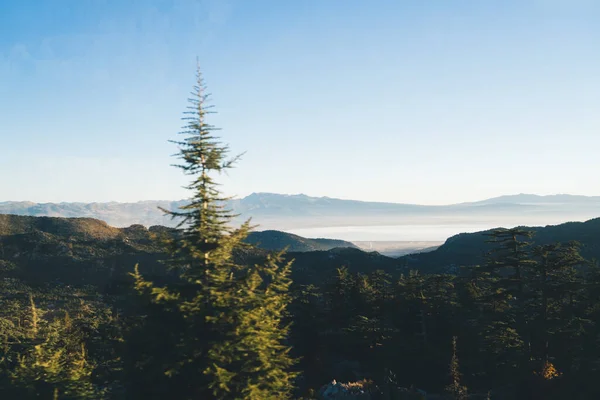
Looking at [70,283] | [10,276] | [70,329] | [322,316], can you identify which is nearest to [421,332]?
[322,316]

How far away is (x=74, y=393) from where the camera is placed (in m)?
13.4

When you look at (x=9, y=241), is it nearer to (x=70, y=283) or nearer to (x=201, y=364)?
(x=70, y=283)

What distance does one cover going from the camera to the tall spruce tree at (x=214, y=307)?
10.8m

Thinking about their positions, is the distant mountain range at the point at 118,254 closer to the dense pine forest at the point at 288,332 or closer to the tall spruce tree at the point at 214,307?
the dense pine forest at the point at 288,332

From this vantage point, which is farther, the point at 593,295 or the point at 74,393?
the point at 593,295

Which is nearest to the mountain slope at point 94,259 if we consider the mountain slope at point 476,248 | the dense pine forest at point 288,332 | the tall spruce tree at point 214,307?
the mountain slope at point 476,248

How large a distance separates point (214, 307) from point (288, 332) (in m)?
11.7

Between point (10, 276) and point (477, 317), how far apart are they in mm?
85566

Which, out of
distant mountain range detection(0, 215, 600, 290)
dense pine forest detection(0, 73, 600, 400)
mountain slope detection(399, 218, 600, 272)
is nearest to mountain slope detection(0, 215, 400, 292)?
distant mountain range detection(0, 215, 600, 290)

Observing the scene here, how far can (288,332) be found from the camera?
71.9 ft

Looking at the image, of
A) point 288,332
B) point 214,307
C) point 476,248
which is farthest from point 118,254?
point 476,248

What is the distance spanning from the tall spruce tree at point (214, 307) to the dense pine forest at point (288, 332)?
44 millimetres

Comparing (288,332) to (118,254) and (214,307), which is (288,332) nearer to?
(214,307)

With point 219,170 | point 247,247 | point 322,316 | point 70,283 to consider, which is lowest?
point 70,283
